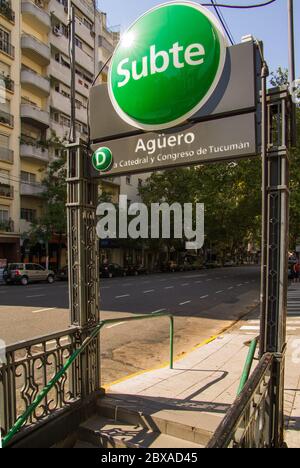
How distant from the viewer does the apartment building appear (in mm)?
31625

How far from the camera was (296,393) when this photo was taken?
19.0ft

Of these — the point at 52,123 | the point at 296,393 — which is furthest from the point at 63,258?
the point at 296,393

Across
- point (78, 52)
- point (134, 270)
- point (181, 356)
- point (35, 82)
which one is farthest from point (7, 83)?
point (181, 356)

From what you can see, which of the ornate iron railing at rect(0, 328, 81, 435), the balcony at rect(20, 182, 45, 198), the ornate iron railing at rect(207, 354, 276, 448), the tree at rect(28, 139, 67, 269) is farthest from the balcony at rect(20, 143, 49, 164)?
the ornate iron railing at rect(207, 354, 276, 448)

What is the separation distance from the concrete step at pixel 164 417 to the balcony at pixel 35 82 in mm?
33368

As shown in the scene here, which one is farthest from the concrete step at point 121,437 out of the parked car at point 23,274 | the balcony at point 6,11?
the balcony at point 6,11

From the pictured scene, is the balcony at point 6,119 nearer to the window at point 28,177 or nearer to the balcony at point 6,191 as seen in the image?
the window at point 28,177

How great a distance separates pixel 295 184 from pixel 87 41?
30232 mm

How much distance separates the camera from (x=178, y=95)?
14.5 ft

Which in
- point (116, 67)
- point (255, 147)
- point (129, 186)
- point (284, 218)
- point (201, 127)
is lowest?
point (284, 218)

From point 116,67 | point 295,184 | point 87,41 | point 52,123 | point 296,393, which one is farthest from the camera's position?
point 87,41

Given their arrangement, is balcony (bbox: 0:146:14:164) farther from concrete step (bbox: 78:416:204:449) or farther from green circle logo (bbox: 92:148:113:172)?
concrete step (bbox: 78:416:204:449)

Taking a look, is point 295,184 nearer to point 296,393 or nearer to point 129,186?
point 296,393

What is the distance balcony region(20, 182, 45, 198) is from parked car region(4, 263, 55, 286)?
730 cm
